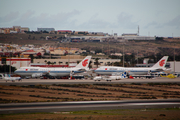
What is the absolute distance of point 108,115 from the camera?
30.9 m

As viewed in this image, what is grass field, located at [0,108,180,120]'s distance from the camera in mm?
29109

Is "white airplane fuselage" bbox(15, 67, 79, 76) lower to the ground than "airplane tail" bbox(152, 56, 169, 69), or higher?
lower

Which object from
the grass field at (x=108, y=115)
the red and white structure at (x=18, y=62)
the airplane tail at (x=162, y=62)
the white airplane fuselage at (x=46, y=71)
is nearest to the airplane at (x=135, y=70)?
the airplane tail at (x=162, y=62)

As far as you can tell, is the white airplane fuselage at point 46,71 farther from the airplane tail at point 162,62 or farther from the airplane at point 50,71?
the airplane tail at point 162,62

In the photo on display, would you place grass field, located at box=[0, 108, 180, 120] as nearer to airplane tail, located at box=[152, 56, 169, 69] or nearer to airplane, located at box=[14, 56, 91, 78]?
airplane, located at box=[14, 56, 91, 78]

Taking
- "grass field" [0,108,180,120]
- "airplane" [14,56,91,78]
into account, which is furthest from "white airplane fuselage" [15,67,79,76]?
"grass field" [0,108,180,120]

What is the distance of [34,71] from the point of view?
95688 millimetres

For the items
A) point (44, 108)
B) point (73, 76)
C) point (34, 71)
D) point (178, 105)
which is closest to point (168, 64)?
point (73, 76)

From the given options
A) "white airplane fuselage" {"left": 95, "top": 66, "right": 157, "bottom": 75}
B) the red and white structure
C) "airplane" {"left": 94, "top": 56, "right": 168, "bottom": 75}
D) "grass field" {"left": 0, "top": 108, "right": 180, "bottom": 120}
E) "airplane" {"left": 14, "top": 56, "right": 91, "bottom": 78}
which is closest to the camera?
"grass field" {"left": 0, "top": 108, "right": 180, "bottom": 120}

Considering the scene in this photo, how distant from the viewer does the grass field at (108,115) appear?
29109mm

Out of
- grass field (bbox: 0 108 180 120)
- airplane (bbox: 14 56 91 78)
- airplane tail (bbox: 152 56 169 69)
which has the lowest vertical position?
grass field (bbox: 0 108 180 120)

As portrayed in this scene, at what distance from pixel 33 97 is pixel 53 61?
4281 inches

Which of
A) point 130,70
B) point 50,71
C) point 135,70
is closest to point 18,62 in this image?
point 50,71

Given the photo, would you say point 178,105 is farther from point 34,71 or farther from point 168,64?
point 168,64
